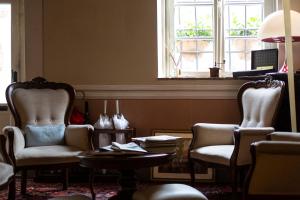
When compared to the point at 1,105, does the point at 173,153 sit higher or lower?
lower

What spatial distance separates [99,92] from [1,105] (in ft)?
3.43

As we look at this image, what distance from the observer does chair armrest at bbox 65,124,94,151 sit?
359cm

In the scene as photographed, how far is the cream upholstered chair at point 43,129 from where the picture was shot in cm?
334

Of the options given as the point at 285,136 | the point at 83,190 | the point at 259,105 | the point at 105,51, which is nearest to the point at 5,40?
the point at 105,51

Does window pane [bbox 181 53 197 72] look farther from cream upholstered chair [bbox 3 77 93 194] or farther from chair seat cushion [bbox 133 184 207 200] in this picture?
chair seat cushion [bbox 133 184 207 200]

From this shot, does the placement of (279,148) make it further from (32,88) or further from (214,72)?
(32,88)

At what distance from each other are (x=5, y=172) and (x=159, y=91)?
193cm

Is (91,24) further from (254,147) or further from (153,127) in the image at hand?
(254,147)

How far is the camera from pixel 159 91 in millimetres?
4301

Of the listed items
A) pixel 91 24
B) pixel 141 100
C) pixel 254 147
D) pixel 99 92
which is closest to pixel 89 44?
pixel 91 24

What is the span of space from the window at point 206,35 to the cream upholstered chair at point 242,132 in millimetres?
701

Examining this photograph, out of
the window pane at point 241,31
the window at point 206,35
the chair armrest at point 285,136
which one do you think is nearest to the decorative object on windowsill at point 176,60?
the window at point 206,35

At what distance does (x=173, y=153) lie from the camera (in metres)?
2.76

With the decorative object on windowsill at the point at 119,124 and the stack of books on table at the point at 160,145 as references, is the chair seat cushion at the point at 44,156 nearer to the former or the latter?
the decorative object on windowsill at the point at 119,124
